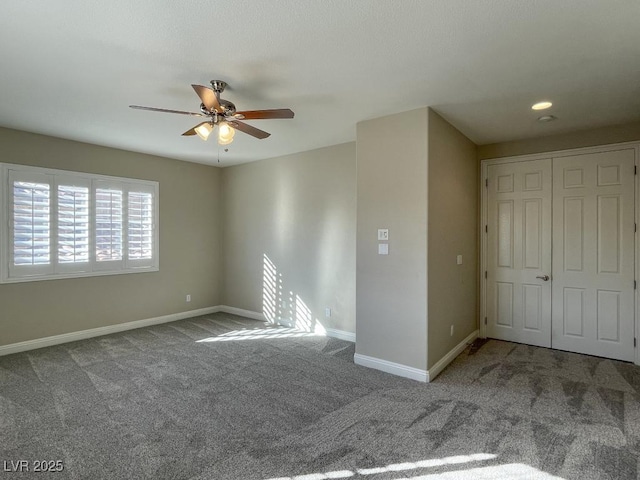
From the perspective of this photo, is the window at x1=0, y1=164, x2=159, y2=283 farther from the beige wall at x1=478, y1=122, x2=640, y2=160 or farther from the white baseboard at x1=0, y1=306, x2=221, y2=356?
the beige wall at x1=478, y1=122, x2=640, y2=160

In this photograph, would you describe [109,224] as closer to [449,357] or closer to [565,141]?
[449,357]

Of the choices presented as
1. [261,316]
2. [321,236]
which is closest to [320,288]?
[321,236]

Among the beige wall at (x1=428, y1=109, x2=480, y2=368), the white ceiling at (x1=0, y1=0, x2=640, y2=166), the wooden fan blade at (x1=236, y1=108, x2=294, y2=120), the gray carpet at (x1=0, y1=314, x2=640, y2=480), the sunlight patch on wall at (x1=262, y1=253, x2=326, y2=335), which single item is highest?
the white ceiling at (x1=0, y1=0, x2=640, y2=166)

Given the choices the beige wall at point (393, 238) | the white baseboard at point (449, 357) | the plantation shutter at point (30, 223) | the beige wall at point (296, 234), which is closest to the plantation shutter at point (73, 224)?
the plantation shutter at point (30, 223)

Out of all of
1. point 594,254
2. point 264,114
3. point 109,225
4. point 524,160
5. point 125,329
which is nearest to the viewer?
point 264,114

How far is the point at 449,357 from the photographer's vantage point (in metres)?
3.81

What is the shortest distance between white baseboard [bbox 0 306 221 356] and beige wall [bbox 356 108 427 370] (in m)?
3.49

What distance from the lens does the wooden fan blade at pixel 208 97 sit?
2364 mm

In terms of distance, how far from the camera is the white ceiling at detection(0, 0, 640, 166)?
6.38 ft

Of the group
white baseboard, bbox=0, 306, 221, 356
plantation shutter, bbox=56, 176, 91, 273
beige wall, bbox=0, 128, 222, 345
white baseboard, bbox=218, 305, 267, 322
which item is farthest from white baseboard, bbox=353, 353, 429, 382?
plantation shutter, bbox=56, 176, 91, 273

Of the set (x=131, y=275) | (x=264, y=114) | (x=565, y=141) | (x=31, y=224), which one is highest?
(x=565, y=141)

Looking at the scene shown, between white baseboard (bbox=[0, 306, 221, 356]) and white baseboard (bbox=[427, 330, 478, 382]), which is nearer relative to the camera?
white baseboard (bbox=[427, 330, 478, 382])

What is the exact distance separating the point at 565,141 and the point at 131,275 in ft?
20.6

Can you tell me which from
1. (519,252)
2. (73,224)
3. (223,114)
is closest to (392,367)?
(519,252)
